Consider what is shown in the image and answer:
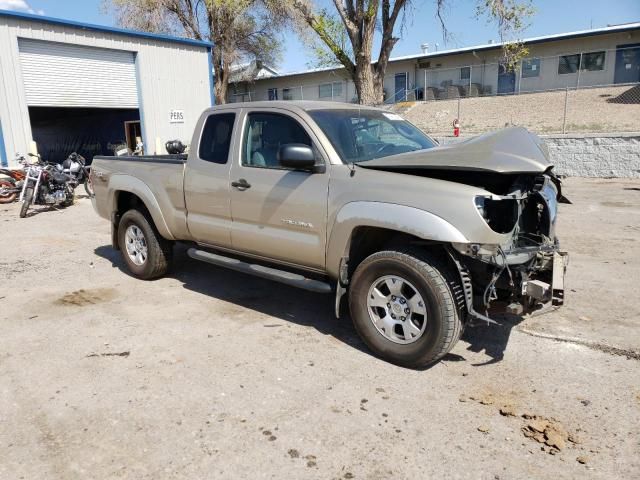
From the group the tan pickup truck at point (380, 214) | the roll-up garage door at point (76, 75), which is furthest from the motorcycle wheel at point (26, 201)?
the tan pickup truck at point (380, 214)

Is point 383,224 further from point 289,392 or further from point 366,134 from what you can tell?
point 289,392

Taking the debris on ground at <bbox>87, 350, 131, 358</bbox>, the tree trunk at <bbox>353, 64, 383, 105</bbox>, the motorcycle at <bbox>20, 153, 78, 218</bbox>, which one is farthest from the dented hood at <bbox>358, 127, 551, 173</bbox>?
the tree trunk at <bbox>353, 64, 383, 105</bbox>

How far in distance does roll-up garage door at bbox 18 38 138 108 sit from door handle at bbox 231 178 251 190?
47.5 feet

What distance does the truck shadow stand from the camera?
14.4 ft

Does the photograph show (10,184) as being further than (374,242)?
Yes

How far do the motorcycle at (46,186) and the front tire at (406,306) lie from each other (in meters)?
9.73

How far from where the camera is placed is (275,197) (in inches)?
180

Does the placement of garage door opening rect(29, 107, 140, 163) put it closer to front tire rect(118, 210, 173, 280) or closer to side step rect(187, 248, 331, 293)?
front tire rect(118, 210, 173, 280)

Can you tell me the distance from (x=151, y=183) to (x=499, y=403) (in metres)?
4.22

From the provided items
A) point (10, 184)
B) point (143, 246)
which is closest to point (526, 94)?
point (10, 184)

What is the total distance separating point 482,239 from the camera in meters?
3.49

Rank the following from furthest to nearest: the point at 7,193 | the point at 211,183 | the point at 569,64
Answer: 1. the point at 569,64
2. the point at 7,193
3. the point at 211,183

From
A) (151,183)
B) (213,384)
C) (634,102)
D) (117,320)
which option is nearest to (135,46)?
(151,183)

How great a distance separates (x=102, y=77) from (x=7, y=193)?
707cm
